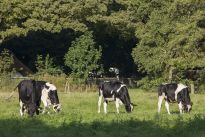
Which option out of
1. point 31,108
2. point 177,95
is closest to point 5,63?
point 177,95

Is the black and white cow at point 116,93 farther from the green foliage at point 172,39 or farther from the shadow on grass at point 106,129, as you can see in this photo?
the green foliage at point 172,39

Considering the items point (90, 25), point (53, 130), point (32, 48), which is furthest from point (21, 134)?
point (32, 48)

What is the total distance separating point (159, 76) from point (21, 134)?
32.8 m

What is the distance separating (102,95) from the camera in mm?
27938

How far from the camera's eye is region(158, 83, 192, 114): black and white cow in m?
26.3

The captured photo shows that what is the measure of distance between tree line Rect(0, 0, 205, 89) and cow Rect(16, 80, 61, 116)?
17789mm

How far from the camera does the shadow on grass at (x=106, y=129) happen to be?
51.0 ft

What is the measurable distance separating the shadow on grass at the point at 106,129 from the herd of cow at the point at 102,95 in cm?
538

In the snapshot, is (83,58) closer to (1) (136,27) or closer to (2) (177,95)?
(1) (136,27)

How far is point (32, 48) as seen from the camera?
60.0 m

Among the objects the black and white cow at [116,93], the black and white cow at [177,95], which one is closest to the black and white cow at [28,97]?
the black and white cow at [116,93]

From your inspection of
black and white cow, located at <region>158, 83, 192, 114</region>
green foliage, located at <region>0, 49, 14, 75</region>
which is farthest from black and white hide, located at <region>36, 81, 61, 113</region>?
green foliage, located at <region>0, 49, 14, 75</region>

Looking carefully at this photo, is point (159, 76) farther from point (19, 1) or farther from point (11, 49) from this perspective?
point (11, 49)

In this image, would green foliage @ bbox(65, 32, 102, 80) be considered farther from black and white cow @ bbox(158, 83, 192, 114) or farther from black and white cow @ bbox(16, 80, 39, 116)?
black and white cow @ bbox(16, 80, 39, 116)
